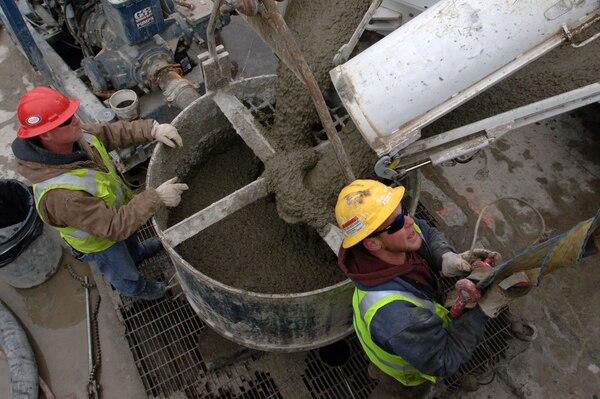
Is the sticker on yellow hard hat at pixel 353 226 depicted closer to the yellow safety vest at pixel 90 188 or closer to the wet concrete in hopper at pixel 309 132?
the wet concrete in hopper at pixel 309 132

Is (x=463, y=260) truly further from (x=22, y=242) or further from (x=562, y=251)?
(x=22, y=242)

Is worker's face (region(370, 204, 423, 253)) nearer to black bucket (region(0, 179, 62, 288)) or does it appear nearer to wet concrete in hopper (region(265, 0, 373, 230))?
wet concrete in hopper (region(265, 0, 373, 230))

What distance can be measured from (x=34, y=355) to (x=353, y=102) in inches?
111

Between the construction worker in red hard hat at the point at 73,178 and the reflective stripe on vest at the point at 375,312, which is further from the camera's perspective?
the construction worker in red hard hat at the point at 73,178

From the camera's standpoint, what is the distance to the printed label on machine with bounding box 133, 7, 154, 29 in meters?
3.55

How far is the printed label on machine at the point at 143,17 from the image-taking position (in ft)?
11.6

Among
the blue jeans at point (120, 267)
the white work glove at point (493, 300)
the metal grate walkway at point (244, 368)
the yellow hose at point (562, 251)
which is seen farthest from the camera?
the metal grate walkway at point (244, 368)

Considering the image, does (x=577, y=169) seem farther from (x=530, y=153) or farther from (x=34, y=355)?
(x=34, y=355)

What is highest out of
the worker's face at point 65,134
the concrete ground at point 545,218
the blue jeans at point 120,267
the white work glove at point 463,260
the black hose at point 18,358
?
the worker's face at point 65,134

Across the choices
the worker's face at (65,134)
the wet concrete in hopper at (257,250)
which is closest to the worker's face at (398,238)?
the wet concrete in hopper at (257,250)

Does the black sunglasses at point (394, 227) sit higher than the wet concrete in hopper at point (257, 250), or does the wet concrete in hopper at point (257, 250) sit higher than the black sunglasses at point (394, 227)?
the black sunglasses at point (394, 227)

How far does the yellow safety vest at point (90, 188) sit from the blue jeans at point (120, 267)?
0.08 m

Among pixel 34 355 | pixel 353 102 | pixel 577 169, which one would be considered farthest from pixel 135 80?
pixel 577 169

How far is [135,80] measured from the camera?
391cm
